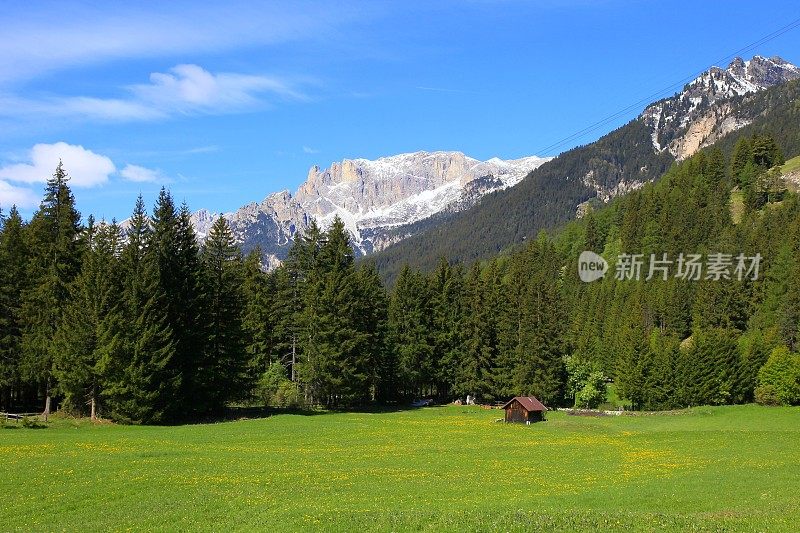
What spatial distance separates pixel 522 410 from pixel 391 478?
116ft

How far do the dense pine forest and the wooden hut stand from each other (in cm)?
1299

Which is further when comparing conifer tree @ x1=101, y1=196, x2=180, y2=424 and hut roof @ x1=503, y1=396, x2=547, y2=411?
hut roof @ x1=503, y1=396, x2=547, y2=411

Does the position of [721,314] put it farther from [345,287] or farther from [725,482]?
[725,482]

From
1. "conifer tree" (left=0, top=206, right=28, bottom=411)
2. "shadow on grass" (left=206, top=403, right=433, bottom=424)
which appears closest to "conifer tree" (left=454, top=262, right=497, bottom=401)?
"shadow on grass" (left=206, top=403, right=433, bottom=424)

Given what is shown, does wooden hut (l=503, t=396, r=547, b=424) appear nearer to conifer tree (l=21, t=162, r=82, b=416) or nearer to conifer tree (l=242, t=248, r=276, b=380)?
conifer tree (l=242, t=248, r=276, b=380)

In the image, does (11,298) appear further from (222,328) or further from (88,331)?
(222,328)

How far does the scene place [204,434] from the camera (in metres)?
46.6

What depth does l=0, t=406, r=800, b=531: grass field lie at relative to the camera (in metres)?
20.5

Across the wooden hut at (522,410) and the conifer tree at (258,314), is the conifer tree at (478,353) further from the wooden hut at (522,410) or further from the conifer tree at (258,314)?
the conifer tree at (258,314)

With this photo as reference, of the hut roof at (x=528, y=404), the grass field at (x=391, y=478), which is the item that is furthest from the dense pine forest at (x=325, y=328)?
the hut roof at (x=528, y=404)

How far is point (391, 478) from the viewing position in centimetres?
3081

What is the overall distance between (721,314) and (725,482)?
3441 inches

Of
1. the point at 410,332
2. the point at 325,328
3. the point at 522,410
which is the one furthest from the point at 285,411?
the point at 522,410

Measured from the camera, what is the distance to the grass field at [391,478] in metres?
20.5
